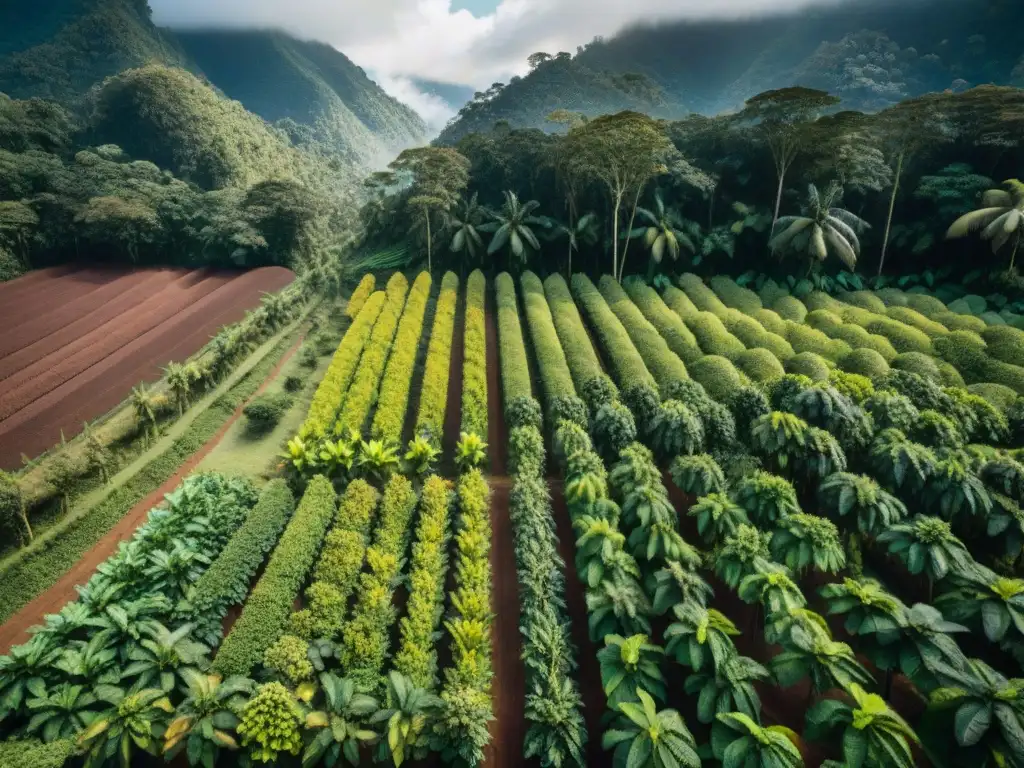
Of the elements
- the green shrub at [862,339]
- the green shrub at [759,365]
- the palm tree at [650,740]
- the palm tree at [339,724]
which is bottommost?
the palm tree at [339,724]

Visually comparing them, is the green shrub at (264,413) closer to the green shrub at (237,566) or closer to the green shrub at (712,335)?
the green shrub at (237,566)

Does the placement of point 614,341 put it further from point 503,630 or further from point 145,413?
point 145,413

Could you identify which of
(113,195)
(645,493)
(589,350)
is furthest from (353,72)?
(645,493)

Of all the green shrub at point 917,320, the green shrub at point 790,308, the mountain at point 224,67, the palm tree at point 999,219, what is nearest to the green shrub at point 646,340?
the green shrub at point 790,308

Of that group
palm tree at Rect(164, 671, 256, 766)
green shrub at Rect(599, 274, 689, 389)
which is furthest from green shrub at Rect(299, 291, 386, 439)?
green shrub at Rect(599, 274, 689, 389)

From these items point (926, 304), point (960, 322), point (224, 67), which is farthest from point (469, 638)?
point (224, 67)

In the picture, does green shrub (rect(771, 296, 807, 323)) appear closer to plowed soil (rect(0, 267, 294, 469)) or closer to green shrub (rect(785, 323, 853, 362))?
green shrub (rect(785, 323, 853, 362))

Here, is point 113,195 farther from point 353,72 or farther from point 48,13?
point 353,72
